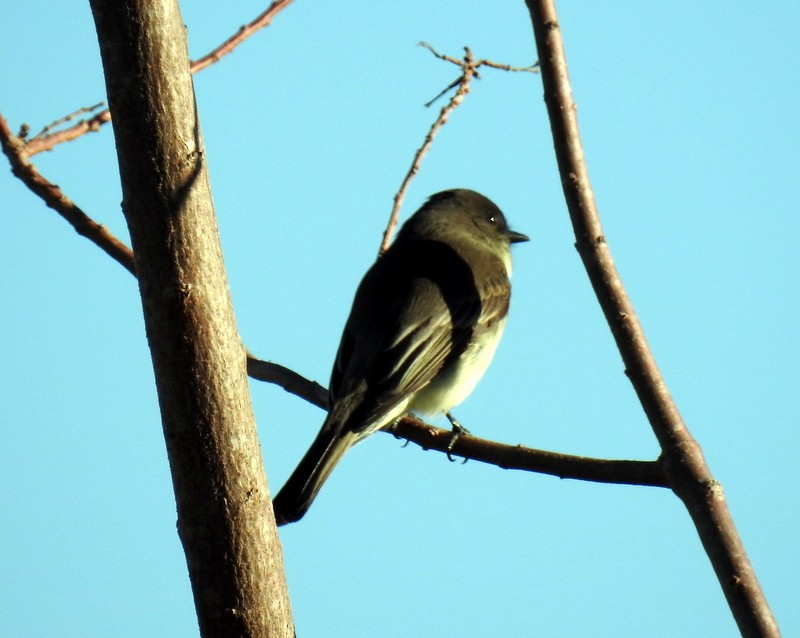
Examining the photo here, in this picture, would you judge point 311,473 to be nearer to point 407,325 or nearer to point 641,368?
point 407,325

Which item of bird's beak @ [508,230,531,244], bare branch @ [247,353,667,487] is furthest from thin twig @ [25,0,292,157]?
bird's beak @ [508,230,531,244]

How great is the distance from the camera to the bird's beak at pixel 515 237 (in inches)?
308

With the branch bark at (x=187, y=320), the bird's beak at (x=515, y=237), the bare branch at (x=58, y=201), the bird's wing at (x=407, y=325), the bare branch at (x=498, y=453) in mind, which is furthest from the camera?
the bird's beak at (x=515, y=237)

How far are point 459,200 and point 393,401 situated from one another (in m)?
2.85

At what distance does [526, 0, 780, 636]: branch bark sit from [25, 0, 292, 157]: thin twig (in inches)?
56.2

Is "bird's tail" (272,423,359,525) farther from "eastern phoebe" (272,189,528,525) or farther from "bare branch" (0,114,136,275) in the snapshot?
"bare branch" (0,114,136,275)

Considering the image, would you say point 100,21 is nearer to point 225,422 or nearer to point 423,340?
point 225,422

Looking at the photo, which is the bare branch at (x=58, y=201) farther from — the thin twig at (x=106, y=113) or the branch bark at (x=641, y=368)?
the branch bark at (x=641, y=368)

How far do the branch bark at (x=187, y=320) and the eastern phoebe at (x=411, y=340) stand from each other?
6.92ft

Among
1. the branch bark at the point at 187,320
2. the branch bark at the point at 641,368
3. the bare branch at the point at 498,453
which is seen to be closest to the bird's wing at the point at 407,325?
the bare branch at the point at 498,453

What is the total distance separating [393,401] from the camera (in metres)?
5.27

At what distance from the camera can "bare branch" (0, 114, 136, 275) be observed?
12.6 feet

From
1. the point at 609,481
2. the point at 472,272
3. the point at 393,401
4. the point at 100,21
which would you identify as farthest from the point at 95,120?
the point at 472,272

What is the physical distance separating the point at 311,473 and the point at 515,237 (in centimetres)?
359
